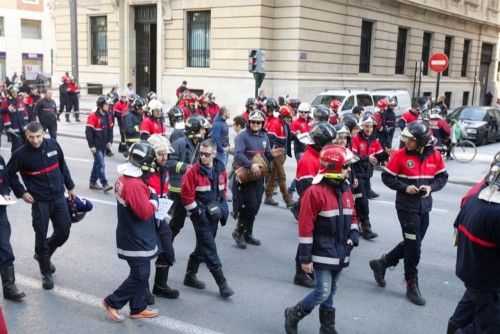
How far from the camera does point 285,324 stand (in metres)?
5.02

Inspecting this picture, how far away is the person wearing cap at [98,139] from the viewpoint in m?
10.8

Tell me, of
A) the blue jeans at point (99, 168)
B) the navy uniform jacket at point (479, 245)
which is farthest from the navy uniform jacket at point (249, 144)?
the blue jeans at point (99, 168)

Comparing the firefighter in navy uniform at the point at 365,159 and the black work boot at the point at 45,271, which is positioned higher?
the firefighter in navy uniform at the point at 365,159

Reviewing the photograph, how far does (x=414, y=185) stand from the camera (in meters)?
5.79

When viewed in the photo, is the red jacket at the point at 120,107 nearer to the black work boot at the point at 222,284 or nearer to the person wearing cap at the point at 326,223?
the black work boot at the point at 222,284

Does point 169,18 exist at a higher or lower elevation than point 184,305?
higher

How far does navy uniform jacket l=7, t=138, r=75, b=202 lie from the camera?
588 cm

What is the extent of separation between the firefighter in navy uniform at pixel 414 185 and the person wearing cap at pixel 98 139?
6560 mm

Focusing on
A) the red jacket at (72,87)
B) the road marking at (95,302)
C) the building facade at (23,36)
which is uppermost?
the building facade at (23,36)

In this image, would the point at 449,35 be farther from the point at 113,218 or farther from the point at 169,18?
the point at 113,218

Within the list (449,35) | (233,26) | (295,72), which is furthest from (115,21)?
(449,35)

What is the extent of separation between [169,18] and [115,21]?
4148 mm

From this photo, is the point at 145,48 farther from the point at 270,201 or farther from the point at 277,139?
the point at 270,201

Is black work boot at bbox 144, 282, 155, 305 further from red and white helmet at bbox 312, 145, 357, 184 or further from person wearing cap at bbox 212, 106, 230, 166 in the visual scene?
person wearing cap at bbox 212, 106, 230, 166
